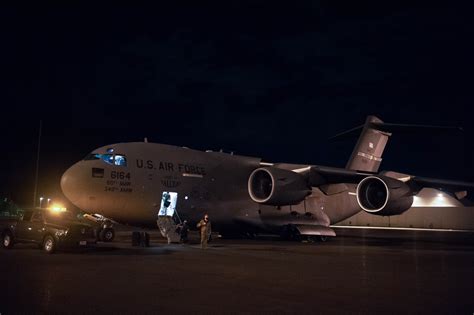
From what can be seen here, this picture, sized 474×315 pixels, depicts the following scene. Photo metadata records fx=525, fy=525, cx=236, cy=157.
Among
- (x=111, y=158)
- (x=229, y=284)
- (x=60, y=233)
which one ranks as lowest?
(x=229, y=284)

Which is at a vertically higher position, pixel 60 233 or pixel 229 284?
pixel 60 233

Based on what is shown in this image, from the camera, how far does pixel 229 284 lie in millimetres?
9773

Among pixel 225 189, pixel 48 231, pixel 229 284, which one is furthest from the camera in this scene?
pixel 225 189

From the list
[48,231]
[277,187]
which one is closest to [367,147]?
[277,187]

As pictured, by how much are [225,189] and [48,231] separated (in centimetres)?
984

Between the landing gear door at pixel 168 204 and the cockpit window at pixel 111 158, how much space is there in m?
2.20

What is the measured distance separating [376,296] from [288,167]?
1690 centimetres

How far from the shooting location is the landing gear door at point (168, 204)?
21987 mm

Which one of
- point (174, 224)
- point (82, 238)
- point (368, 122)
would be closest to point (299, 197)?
point (174, 224)

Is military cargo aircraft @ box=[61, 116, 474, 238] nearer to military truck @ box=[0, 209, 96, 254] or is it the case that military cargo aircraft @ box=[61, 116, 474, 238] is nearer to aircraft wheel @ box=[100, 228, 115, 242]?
aircraft wheel @ box=[100, 228, 115, 242]

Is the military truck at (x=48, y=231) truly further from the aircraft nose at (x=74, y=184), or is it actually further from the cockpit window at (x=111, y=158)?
the cockpit window at (x=111, y=158)

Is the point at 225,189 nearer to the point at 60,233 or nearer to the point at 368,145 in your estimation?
the point at 60,233

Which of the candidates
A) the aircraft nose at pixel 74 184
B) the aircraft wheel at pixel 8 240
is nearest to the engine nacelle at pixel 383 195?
the aircraft nose at pixel 74 184

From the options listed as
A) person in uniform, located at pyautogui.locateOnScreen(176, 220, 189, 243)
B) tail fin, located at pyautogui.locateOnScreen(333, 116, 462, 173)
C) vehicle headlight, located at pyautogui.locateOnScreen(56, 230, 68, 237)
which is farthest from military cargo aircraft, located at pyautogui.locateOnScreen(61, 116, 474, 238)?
vehicle headlight, located at pyautogui.locateOnScreen(56, 230, 68, 237)
